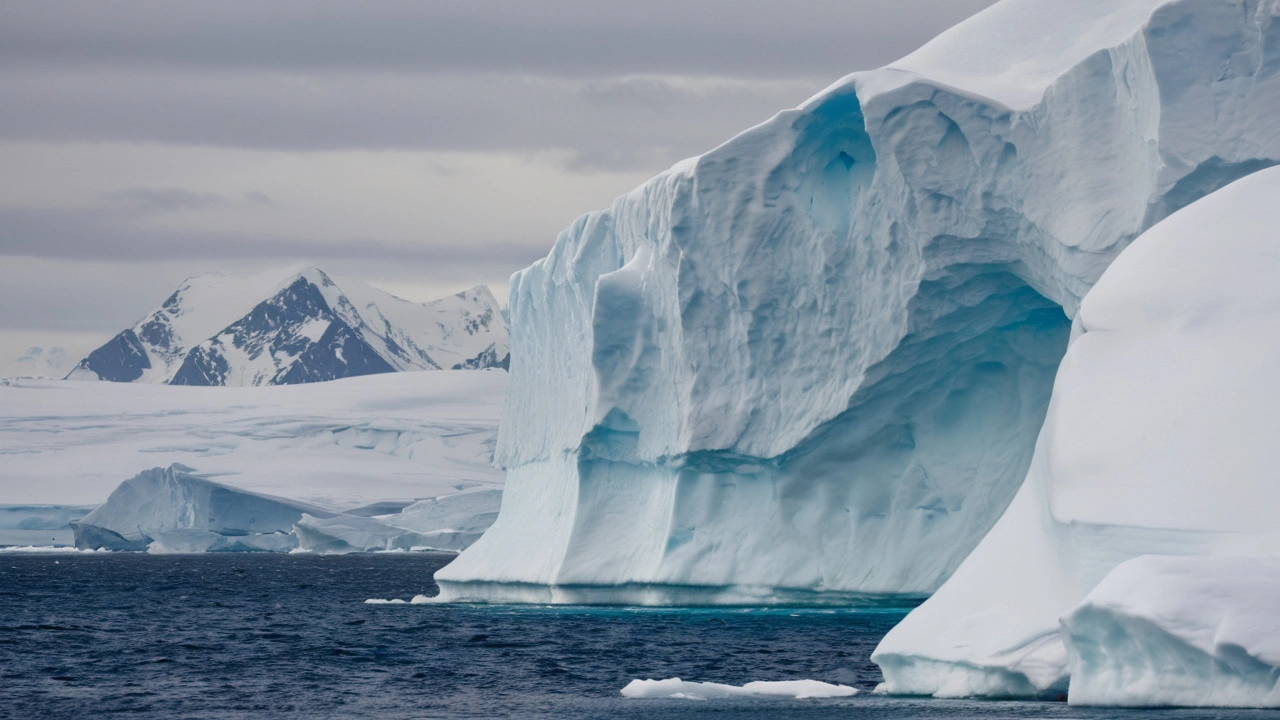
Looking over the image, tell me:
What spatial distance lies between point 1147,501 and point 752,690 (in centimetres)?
429

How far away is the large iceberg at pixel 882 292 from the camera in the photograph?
2145cm

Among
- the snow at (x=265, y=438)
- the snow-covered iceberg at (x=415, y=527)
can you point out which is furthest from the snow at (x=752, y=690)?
the snow at (x=265, y=438)

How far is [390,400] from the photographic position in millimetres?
85188

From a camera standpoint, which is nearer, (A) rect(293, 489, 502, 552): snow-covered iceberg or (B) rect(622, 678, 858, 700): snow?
(B) rect(622, 678, 858, 700): snow

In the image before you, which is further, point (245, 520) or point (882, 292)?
point (245, 520)

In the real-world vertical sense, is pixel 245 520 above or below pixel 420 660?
above

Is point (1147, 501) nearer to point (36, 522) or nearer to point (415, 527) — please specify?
point (415, 527)

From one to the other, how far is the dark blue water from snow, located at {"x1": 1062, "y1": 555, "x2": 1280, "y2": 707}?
25cm

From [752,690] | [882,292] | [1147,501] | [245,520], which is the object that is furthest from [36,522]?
[1147,501]

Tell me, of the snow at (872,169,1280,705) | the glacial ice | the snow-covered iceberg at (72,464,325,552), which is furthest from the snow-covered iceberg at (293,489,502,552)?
the snow at (872,169,1280,705)

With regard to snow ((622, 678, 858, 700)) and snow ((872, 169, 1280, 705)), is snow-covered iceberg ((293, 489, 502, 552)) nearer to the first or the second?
snow ((622, 678, 858, 700))

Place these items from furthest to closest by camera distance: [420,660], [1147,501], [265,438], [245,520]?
[265,438] → [245,520] → [420,660] → [1147,501]

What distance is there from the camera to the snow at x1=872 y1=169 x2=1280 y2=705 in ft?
39.0

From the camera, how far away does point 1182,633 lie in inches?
454
